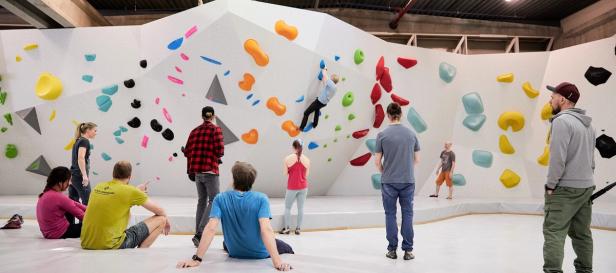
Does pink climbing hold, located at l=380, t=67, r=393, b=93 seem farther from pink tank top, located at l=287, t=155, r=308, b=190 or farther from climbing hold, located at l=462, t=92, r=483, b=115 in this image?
pink tank top, located at l=287, t=155, r=308, b=190

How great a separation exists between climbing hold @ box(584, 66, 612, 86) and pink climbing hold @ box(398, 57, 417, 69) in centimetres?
326

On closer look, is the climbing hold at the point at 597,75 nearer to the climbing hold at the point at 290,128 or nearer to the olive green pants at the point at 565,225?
the climbing hold at the point at 290,128

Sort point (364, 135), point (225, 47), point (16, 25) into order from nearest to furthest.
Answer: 1. point (225, 47)
2. point (364, 135)
3. point (16, 25)

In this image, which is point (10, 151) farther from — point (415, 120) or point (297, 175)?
point (415, 120)

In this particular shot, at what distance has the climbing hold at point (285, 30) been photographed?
21.6 feet

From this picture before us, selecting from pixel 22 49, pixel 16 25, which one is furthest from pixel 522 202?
pixel 16 25

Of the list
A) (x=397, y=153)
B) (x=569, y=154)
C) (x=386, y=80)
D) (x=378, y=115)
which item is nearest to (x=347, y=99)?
(x=378, y=115)

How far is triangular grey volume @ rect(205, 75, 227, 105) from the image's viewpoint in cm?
672

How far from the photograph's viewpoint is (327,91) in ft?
22.5

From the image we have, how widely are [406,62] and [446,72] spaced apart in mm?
1002

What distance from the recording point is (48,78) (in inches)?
283

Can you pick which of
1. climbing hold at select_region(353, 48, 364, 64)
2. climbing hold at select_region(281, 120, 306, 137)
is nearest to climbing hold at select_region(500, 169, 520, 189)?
climbing hold at select_region(353, 48, 364, 64)

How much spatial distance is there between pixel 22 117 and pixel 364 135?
605 cm

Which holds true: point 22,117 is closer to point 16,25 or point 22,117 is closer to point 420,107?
point 16,25
